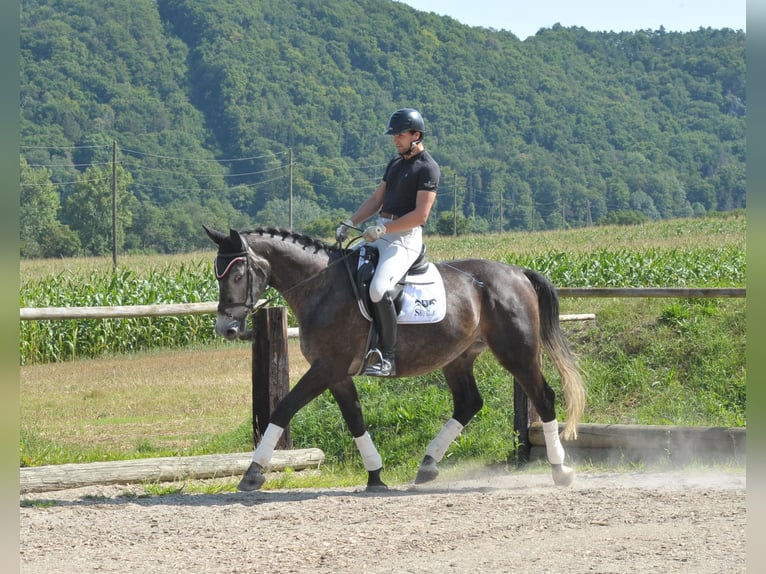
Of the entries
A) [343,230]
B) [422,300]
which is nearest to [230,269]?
[343,230]

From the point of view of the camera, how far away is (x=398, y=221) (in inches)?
290

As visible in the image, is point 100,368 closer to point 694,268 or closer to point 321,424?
point 321,424

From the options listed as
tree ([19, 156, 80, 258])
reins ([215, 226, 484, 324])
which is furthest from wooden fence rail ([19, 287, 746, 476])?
tree ([19, 156, 80, 258])

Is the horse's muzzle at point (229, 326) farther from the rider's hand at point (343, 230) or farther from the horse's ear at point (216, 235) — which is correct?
the rider's hand at point (343, 230)

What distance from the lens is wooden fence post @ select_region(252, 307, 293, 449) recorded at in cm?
890

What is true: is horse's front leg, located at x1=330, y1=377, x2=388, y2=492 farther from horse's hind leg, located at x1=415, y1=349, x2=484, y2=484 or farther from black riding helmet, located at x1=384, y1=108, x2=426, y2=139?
black riding helmet, located at x1=384, y1=108, x2=426, y2=139

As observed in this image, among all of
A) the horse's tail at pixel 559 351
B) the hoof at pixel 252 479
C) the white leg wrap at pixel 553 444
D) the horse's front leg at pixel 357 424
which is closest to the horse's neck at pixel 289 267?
the horse's front leg at pixel 357 424

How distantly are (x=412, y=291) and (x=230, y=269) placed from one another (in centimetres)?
145

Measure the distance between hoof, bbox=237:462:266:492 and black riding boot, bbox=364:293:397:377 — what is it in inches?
43.3

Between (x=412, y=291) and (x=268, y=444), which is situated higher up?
(x=412, y=291)

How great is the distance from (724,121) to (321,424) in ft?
464

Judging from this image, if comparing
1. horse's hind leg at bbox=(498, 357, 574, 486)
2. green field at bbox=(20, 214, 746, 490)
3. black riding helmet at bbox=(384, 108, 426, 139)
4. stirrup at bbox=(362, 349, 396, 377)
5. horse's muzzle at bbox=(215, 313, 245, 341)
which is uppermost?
black riding helmet at bbox=(384, 108, 426, 139)

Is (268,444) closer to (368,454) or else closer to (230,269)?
(368,454)

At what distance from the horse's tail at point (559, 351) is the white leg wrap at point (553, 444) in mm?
234
